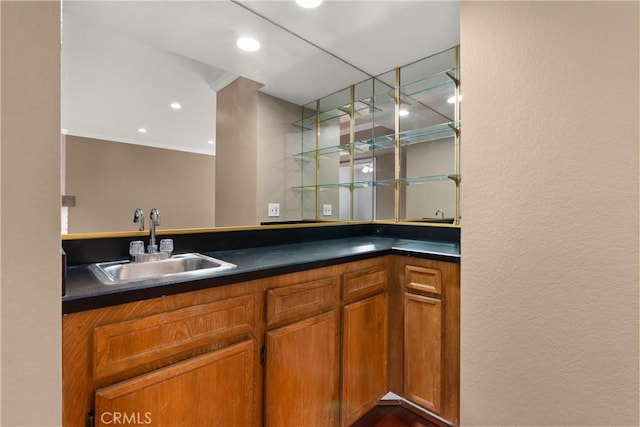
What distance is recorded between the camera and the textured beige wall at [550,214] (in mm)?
707

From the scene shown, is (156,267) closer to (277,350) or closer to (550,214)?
(277,350)

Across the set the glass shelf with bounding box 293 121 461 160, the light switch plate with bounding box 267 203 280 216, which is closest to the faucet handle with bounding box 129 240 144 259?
the light switch plate with bounding box 267 203 280 216

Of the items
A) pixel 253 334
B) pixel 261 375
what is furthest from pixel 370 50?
pixel 261 375

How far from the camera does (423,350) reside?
1490mm

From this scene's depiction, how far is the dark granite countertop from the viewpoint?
0.80m

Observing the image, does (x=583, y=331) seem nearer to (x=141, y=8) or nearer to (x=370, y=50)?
(x=370, y=50)

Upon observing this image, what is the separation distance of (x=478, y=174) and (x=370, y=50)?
139 centimetres

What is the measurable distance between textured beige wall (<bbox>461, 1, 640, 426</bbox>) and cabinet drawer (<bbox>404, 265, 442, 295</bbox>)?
440mm

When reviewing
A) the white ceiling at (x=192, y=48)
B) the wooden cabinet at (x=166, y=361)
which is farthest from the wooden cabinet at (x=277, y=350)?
the white ceiling at (x=192, y=48)

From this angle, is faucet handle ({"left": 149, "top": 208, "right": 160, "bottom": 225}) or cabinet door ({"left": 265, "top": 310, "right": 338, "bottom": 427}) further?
faucet handle ({"left": 149, "top": 208, "right": 160, "bottom": 225})

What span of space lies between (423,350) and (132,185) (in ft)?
5.34

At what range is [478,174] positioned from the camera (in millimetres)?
949

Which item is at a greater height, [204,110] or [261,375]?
[204,110]

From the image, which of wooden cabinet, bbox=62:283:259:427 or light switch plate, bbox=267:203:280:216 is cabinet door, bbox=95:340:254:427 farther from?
light switch plate, bbox=267:203:280:216
